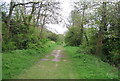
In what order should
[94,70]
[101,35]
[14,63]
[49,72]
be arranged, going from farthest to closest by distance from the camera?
[101,35]
[14,63]
[94,70]
[49,72]

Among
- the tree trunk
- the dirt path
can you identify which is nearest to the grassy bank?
the dirt path

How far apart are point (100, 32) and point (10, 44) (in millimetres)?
8471

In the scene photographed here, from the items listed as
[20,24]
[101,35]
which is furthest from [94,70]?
[20,24]

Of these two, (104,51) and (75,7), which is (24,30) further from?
(104,51)

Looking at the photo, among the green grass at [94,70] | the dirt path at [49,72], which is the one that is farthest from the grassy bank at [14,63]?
the green grass at [94,70]

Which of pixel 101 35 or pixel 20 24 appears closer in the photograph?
pixel 101 35

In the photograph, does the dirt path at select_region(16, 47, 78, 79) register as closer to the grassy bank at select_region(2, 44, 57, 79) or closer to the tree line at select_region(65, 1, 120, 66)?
the grassy bank at select_region(2, 44, 57, 79)

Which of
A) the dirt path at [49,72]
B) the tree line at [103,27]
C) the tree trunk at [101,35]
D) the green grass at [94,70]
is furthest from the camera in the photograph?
the tree trunk at [101,35]

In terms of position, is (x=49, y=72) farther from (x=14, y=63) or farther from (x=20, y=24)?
(x=20, y=24)

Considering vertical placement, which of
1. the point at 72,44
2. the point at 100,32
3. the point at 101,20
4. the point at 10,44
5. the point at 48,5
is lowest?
the point at 72,44

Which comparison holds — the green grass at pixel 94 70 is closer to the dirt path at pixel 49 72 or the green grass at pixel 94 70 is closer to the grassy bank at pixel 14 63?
the dirt path at pixel 49 72

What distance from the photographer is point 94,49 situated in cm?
1297

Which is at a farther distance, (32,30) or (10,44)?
(32,30)

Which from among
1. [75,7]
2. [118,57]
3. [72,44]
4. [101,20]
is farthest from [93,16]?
[72,44]
